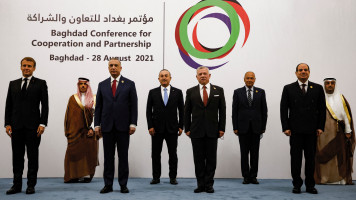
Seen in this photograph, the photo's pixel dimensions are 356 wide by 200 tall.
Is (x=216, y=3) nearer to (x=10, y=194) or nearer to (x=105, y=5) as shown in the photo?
(x=105, y=5)

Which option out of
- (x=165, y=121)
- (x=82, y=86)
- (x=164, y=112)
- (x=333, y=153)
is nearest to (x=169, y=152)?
(x=165, y=121)

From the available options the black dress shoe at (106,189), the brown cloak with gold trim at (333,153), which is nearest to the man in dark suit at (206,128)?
the black dress shoe at (106,189)

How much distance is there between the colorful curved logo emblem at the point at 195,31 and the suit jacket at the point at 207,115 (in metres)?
1.80

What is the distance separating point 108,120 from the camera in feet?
13.5

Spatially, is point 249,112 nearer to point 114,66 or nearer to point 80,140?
point 114,66

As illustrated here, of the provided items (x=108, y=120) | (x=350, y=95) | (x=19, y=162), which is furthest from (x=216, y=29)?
(x=19, y=162)

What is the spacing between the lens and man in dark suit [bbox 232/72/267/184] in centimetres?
522

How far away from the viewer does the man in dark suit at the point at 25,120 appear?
13.3 ft

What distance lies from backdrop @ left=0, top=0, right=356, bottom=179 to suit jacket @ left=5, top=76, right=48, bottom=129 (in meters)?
1.81

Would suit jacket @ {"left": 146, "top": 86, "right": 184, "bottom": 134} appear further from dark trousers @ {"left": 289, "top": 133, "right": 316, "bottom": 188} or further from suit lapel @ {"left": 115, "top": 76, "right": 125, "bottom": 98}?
dark trousers @ {"left": 289, "top": 133, "right": 316, "bottom": 188}

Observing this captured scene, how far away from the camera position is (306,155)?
14.0 feet

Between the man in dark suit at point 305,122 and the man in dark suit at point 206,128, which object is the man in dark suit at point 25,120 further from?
the man in dark suit at point 305,122

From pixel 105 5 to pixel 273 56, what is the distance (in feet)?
9.33

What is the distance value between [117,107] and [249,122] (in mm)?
2011
